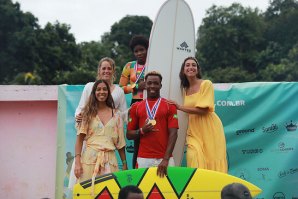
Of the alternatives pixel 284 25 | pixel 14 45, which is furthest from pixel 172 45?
pixel 284 25

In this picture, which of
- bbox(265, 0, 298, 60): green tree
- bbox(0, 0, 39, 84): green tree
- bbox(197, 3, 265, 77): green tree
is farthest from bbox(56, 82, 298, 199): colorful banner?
bbox(265, 0, 298, 60): green tree

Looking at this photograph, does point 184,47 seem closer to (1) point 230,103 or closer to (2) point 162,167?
(1) point 230,103

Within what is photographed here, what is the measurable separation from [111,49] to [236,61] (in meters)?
8.09

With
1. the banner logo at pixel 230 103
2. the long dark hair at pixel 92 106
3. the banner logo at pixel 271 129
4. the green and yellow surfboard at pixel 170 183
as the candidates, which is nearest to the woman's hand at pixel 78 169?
the green and yellow surfboard at pixel 170 183

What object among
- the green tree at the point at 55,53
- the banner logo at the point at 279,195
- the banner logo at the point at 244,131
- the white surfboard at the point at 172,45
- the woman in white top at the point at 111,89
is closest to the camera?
the woman in white top at the point at 111,89

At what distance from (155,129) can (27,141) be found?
2587mm

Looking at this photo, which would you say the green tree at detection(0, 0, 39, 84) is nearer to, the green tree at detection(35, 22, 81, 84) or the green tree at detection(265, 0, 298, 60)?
the green tree at detection(35, 22, 81, 84)

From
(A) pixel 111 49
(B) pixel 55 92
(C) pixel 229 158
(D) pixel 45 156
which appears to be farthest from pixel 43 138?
(A) pixel 111 49

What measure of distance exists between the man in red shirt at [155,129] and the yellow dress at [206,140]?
0.24 m

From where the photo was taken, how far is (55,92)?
19.9 ft

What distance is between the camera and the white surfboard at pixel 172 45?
16.0 feet

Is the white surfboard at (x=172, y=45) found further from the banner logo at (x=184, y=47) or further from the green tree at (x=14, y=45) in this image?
the green tree at (x=14, y=45)

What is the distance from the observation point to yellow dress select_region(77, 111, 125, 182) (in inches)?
168

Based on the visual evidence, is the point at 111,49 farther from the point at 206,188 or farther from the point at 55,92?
the point at 206,188
